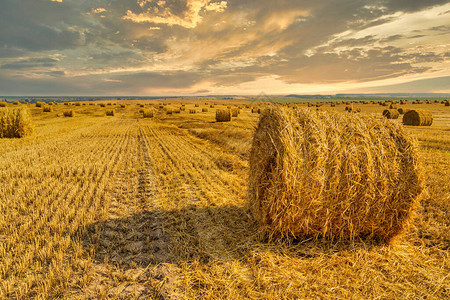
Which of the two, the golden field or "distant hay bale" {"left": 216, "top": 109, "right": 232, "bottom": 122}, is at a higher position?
"distant hay bale" {"left": 216, "top": 109, "right": 232, "bottom": 122}

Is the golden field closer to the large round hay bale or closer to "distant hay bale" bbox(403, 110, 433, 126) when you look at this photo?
the large round hay bale

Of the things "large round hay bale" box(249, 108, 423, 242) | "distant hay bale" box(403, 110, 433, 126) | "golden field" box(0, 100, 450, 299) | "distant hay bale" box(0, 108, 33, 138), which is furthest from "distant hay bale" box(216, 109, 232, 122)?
"large round hay bale" box(249, 108, 423, 242)

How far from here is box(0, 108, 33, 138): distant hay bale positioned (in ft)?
58.2

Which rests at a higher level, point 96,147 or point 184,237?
point 96,147

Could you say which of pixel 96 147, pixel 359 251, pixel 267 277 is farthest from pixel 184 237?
pixel 96 147

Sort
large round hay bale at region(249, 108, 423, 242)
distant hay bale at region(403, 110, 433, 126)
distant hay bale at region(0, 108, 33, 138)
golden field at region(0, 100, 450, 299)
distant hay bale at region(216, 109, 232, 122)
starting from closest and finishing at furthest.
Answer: golden field at region(0, 100, 450, 299)
large round hay bale at region(249, 108, 423, 242)
distant hay bale at region(0, 108, 33, 138)
distant hay bale at region(403, 110, 433, 126)
distant hay bale at region(216, 109, 232, 122)

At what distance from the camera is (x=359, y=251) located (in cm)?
459

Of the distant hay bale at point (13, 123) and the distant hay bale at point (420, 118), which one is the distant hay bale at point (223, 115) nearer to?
the distant hay bale at point (13, 123)

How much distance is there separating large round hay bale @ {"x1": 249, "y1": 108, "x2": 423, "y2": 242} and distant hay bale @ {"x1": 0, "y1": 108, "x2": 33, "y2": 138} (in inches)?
863

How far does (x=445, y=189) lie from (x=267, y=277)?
7.54m

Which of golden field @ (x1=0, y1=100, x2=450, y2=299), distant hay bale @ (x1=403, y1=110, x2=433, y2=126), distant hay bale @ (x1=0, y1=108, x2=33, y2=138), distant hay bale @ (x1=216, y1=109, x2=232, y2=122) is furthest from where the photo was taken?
distant hay bale @ (x1=216, y1=109, x2=232, y2=122)

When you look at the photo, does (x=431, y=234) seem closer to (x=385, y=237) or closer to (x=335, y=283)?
(x=385, y=237)

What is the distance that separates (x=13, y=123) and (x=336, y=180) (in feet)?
77.3

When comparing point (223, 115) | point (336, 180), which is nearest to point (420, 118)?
point (223, 115)
